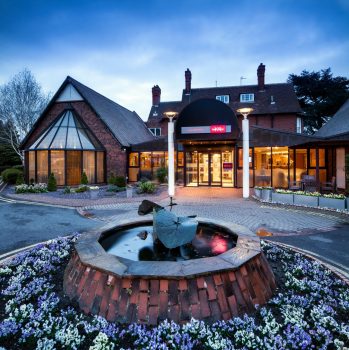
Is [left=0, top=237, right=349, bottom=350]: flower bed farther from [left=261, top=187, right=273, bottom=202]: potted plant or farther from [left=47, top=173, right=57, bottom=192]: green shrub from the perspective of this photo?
[left=47, top=173, right=57, bottom=192]: green shrub

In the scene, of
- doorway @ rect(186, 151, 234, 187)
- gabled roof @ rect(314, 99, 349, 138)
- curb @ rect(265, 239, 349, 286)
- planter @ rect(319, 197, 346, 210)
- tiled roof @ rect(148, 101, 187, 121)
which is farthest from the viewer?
tiled roof @ rect(148, 101, 187, 121)

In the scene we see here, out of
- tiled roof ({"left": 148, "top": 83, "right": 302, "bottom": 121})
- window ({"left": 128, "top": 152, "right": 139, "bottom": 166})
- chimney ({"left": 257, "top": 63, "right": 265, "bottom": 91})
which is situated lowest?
window ({"left": 128, "top": 152, "right": 139, "bottom": 166})

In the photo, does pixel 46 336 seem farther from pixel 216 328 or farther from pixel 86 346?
pixel 216 328

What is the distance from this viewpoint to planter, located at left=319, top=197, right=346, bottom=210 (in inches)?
392

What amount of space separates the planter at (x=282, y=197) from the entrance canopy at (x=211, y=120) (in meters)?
4.40

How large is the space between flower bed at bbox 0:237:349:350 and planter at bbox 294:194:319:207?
7784 millimetres

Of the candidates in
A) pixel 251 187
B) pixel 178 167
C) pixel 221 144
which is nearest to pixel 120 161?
pixel 178 167

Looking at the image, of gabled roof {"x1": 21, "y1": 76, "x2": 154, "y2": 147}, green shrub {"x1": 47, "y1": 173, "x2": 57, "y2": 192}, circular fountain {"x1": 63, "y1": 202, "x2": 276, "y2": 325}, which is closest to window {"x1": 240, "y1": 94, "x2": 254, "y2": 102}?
gabled roof {"x1": 21, "y1": 76, "x2": 154, "y2": 147}

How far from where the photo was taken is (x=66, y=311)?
3072 mm

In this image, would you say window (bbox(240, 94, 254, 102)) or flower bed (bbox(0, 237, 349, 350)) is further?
window (bbox(240, 94, 254, 102))

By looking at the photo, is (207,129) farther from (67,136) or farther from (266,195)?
(67,136)

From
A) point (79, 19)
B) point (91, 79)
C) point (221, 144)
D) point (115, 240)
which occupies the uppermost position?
point (91, 79)

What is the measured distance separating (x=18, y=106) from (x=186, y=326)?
35295 mm

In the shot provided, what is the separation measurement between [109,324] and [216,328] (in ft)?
4.04
